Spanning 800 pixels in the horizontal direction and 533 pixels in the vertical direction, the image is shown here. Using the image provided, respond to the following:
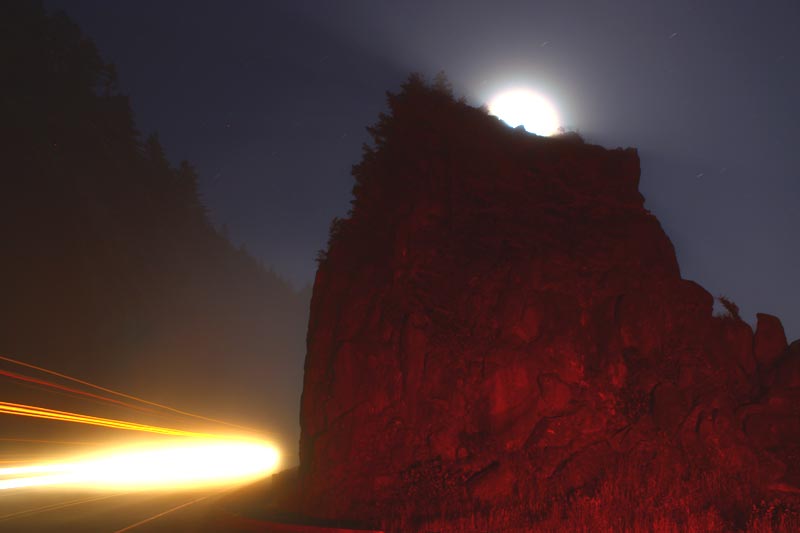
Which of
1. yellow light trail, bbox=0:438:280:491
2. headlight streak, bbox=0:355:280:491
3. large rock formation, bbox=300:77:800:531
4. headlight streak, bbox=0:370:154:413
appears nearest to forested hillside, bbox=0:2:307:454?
headlight streak, bbox=0:370:154:413

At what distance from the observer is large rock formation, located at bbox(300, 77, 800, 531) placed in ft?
38.0

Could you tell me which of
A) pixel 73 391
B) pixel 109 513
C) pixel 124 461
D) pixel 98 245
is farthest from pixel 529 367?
pixel 98 245

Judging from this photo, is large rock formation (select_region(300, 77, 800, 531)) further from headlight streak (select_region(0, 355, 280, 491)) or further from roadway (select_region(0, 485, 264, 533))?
headlight streak (select_region(0, 355, 280, 491))

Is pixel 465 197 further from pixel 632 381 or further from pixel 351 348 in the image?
pixel 632 381

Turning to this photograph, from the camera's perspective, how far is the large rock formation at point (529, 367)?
456 inches

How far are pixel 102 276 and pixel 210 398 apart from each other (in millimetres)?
23998

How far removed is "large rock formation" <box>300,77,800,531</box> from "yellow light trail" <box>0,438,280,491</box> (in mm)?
11323

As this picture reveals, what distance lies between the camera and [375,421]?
13062 mm

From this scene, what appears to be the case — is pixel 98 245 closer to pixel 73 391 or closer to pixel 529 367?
pixel 73 391

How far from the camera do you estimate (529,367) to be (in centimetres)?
1288

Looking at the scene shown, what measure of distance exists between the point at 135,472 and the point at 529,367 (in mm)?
22652

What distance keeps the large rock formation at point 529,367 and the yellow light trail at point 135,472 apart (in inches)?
446

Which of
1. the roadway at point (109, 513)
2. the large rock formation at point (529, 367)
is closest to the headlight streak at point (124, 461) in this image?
the roadway at point (109, 513)

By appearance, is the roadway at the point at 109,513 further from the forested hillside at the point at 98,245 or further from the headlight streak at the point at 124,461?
the forested hillside at the point at 98,245
